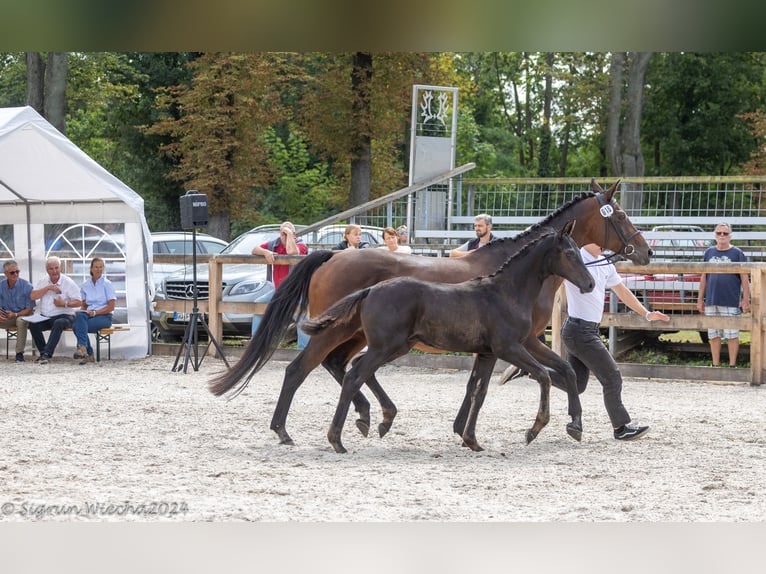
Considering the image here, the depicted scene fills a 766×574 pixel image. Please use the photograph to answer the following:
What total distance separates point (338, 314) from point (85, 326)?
24.7 ft

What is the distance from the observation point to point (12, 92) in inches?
1297

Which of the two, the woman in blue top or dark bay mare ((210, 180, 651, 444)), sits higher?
dark bay mare ((210, 180, 651, 444))

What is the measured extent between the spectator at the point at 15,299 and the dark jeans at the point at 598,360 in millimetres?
8741

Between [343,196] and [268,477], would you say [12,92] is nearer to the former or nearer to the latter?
[343,196]

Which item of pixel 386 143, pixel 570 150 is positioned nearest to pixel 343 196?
pixel 386 143

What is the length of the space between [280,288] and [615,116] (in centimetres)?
2473

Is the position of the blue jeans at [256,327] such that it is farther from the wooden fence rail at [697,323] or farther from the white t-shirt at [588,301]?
the white t-shirt at [588,301]

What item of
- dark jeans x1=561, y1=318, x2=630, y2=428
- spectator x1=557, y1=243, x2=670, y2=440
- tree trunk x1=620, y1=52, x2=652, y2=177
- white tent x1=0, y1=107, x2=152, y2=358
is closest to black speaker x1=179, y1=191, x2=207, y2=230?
white tent x1=0, y1=107, x2=152, y2=358

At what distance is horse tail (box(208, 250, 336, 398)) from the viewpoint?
741 centimetres

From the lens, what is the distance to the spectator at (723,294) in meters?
12.0

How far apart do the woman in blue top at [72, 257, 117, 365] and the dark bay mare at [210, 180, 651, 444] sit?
19.8 ft

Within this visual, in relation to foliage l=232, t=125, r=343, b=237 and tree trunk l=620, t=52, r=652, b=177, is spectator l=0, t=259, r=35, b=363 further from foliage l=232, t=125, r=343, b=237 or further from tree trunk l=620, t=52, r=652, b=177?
foliage l=232, t=125, r=343, b=237

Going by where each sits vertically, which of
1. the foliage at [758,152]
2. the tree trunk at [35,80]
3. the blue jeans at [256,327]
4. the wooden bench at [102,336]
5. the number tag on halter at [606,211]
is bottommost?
the wooden bench at [102,336]

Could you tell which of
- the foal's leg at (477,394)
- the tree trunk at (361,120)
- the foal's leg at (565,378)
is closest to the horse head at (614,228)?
the foal's leg at (565,378)
